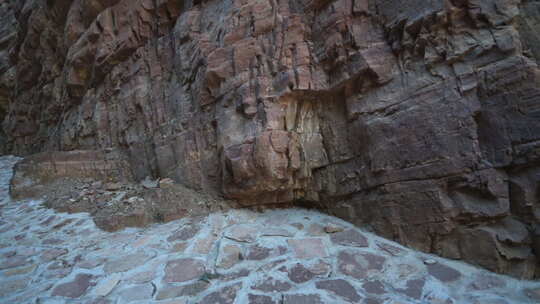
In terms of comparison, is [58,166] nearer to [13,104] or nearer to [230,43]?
[230,43]

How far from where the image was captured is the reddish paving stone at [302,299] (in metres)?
2.43

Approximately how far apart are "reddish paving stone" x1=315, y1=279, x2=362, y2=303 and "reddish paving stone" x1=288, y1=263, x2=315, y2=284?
130 millimetres

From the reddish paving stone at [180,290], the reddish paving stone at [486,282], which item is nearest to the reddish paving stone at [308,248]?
the reddish paving stone at [180,290]

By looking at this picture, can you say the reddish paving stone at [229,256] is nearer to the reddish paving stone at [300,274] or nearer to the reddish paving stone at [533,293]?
the reddish paving stone at [300,274]

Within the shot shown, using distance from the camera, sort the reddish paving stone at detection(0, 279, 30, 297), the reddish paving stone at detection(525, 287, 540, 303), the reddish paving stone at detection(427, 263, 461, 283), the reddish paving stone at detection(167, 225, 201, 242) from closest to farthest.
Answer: the reddish paving stone at detection(525, 287, 540, 303) < the reddish paving stone at detection(427, 263, 461, 283) < the reddish paving stone at detection(0, 279, 30, 297) < the reddish paving stone at detection(167, 225, 201, 242)

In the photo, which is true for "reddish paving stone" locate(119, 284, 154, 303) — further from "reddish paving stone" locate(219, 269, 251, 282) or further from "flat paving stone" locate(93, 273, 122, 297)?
"reddish paving stone" locate(219, 269, 251, 282)

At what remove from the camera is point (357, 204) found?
355 centimetres

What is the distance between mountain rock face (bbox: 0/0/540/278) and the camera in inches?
104

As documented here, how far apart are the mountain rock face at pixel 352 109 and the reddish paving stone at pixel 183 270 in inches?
47.7

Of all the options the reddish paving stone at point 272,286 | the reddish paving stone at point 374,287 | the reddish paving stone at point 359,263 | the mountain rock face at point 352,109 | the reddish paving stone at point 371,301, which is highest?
the mountain rock face at point 352,109

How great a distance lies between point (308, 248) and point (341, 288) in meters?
0.67

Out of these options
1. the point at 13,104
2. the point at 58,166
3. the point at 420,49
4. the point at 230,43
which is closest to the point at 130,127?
the point at 58,166

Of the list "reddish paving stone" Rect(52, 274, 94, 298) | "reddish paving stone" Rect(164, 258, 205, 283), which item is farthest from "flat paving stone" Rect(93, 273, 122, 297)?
"reddish paving stone" Rect(164, 258, 205, 283)

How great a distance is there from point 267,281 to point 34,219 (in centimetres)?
421
